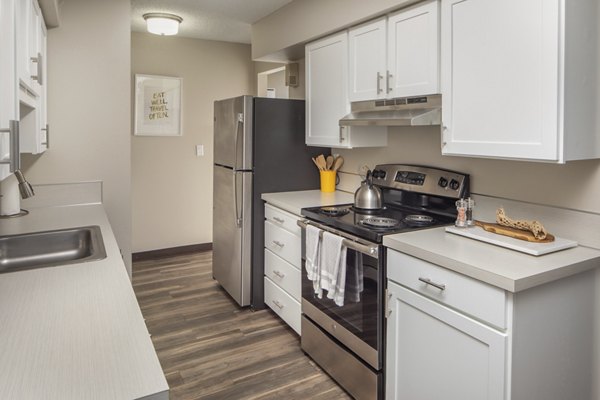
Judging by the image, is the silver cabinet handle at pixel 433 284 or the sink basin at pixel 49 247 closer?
the silver cabinet handle at pixel 433 284

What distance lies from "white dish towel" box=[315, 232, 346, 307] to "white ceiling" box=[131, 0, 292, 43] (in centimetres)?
198

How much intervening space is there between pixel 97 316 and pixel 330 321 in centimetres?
142

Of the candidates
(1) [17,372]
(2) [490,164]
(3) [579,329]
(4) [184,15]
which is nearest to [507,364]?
(3) [579,329]

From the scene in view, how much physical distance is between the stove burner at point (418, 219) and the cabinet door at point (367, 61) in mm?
672

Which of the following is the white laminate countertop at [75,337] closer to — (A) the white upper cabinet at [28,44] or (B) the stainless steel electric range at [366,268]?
(A) the white upper cabinet at [28,44]

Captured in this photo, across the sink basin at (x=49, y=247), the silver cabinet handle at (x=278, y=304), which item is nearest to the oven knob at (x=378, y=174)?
the silver cabinet handle at (x=278, y=304)

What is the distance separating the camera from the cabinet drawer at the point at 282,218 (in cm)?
269

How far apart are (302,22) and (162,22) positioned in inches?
54.7

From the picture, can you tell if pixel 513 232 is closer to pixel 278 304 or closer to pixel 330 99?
pixel 330 99

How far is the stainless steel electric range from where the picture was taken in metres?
1.94

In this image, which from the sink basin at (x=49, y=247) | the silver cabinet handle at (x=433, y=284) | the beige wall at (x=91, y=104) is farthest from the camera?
the beige wall at (x=91, y=104)

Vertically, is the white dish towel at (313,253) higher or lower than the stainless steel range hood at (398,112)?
lower

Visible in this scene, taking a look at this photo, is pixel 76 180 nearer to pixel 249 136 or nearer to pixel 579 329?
pixel 249 136

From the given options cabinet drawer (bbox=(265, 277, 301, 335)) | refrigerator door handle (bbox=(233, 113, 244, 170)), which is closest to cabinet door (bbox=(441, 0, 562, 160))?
cabinet drawer (bbox=(265, 277, 301, 335))
